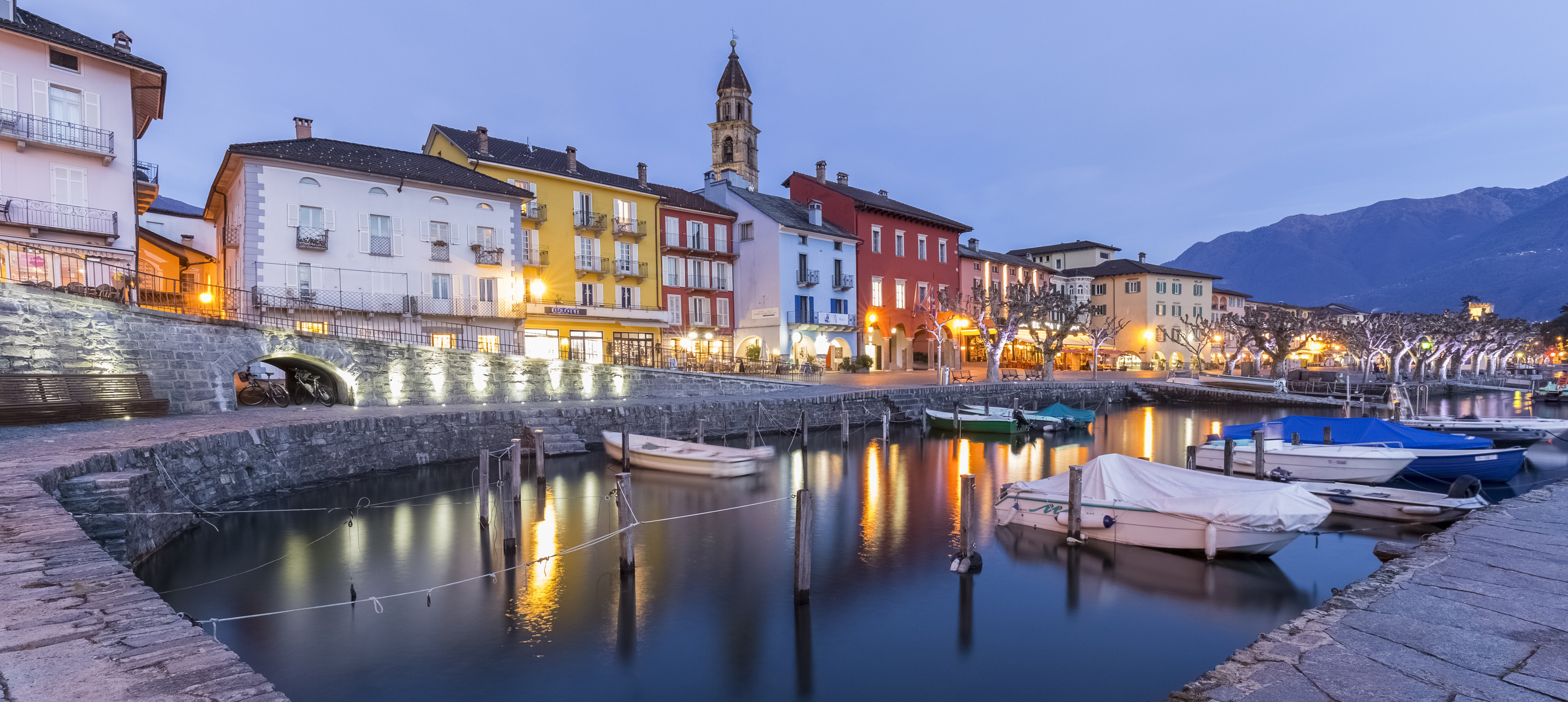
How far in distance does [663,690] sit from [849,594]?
446 centimetres

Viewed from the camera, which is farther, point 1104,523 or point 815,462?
point 815,462

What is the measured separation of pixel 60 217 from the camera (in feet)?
83.9

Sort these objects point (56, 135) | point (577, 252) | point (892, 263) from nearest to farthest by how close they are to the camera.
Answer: point (56, 135) → point (577, 252) → point (892, 263)

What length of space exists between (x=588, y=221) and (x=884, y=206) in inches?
926

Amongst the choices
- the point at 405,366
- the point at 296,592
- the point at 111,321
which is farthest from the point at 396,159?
the point at 296,592

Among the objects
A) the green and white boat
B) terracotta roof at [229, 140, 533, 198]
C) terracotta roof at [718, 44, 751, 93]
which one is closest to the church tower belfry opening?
terracotta roof at [718, 44, 751, 93]

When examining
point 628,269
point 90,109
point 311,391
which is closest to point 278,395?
point 311,391

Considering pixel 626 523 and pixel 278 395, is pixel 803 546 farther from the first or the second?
pixel 278 395

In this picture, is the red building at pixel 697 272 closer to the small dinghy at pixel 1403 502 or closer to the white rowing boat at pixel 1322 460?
the white rowing boat at pixel 1322 460

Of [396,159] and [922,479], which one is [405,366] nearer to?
[396,159]

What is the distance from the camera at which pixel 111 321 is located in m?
21.5

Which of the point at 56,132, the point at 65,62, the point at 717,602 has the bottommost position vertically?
the point at 717,602

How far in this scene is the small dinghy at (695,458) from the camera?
23.5 meters

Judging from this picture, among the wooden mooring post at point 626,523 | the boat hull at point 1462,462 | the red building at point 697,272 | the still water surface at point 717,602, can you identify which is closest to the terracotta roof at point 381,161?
the red building at point 697,272
